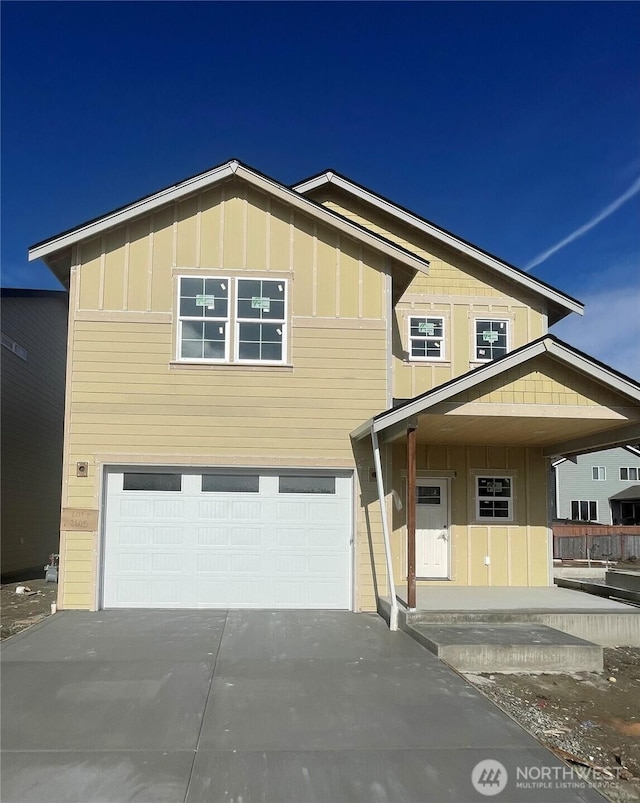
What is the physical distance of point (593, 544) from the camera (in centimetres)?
2850

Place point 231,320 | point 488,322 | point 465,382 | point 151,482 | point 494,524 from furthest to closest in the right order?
point 488,322 < point 494,524 < point 231,320 < point 151,482 < point 465,382

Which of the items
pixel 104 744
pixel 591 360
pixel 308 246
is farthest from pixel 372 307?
pixel 104 744

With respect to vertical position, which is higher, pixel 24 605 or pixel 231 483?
pixel 231 483

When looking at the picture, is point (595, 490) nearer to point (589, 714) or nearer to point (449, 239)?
point (449, 239)

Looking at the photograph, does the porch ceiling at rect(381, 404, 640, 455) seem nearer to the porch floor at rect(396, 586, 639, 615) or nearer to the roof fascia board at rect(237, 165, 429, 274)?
the porch floor at rect(396, 586, 639, 615)

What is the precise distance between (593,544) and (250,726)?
26.6 metres

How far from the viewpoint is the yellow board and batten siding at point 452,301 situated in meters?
12.8

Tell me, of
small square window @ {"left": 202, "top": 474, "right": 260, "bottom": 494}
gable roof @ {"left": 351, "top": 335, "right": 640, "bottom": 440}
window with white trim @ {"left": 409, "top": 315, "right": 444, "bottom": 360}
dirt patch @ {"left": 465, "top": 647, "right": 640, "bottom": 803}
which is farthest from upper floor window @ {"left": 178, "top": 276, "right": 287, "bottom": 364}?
dirt patch @ {"left": 465, "top": 647, "right": 640, "bottom": 803}

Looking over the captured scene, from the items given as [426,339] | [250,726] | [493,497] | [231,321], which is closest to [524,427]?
[493,497]

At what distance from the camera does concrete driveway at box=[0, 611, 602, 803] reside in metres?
4.21

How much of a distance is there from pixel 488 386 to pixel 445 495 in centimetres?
365

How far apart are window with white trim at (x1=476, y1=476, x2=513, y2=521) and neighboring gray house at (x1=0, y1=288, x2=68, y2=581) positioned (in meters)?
10.3

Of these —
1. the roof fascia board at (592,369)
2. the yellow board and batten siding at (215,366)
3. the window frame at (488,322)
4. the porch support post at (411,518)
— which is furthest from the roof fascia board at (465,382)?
the window frame at (488,322)

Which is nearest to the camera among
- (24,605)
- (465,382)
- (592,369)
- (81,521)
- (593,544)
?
(465,382)
